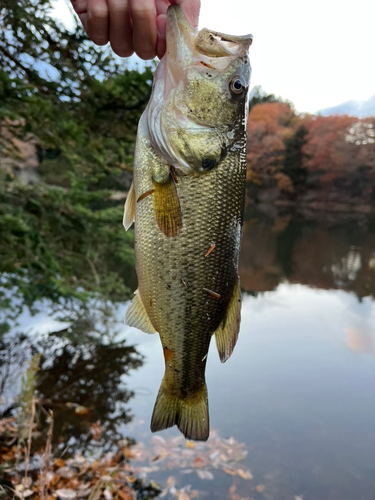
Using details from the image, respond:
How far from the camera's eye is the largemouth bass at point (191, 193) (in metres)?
1.42

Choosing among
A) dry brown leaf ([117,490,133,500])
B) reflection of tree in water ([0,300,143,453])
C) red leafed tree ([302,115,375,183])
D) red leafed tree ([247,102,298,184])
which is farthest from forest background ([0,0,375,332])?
red leafed tree ([302,115,375,183])

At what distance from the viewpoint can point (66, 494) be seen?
14.1ft

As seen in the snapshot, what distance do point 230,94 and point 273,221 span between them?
25.8 metres

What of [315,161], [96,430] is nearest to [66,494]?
[96,430]

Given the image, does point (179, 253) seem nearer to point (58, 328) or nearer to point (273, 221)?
point (58, 328)

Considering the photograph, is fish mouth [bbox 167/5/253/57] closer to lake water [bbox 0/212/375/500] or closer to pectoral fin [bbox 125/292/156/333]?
pectoral fin [bbox 125/292/156/333]

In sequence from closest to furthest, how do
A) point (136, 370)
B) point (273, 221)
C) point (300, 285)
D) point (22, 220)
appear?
point (22, 220) → point (136, 370) → point (300, 285) → point (273, 221)

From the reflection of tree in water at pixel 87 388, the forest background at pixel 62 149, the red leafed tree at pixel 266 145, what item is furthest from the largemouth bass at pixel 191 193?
the red leafed tree at pixel 266 145

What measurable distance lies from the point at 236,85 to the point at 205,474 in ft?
17.2

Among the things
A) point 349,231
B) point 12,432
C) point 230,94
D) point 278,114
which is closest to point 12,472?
point 12,432

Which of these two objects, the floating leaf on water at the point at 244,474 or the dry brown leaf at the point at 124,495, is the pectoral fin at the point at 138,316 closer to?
the dry brown leaf at the point at 124,495

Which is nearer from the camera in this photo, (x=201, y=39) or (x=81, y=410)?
(x=201, y=39)

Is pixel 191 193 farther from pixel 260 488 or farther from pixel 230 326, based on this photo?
pixel 260 488

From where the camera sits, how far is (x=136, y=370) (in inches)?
275
